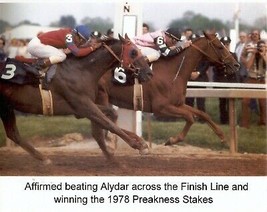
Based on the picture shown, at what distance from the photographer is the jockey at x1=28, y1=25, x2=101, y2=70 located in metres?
9.37

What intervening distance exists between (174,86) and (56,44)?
64 centimetres

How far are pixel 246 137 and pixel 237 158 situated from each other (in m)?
0.11

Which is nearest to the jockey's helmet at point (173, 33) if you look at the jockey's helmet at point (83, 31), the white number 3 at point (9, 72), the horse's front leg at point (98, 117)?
the jockey's helmet at point (83, 31)

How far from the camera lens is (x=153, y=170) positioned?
372 inches

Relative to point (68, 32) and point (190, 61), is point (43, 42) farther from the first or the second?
point (190, 61)

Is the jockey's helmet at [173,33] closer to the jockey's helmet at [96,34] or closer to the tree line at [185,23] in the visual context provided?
the tree line at [185,23]

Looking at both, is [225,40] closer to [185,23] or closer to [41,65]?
[185,23]

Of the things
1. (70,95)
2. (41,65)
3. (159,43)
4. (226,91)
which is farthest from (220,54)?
(41,65)

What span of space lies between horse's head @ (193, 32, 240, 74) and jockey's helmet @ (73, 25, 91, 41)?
58cm

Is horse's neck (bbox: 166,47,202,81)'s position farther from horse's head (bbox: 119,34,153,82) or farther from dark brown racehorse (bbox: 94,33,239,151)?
horse's head (bbox: 119,34,153,82)

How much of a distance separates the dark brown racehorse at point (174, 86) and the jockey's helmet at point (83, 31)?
0.75 feet

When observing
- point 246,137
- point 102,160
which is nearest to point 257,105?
point 246,137

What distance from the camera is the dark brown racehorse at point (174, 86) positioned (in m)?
9.54

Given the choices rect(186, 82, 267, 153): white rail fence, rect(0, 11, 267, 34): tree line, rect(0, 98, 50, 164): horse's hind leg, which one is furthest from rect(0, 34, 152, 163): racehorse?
rect(186, 82, 267, 153): white rail fence
